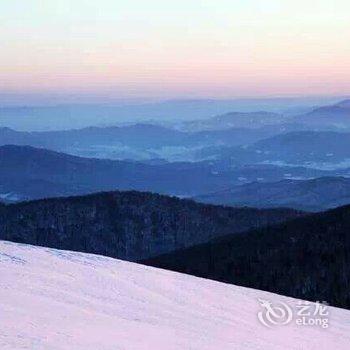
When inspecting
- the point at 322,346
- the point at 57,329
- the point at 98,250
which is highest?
the point at 57,329

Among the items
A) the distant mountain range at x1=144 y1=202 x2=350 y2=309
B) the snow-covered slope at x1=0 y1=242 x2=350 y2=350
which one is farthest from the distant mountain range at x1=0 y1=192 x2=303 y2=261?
the snow-covered slope at x1=0 y1=242 x2=350 y2=350

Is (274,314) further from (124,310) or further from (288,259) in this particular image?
(288,259)

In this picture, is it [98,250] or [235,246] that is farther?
[98,250]

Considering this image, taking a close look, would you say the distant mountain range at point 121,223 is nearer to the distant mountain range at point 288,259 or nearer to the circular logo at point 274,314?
the distant mountain range at point 288,259

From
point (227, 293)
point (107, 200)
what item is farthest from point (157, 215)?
point (227, 293)

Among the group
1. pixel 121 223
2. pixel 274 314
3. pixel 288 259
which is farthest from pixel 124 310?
pixel 121 223

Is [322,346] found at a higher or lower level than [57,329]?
lower

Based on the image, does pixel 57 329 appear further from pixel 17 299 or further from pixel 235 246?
pixel 235 246

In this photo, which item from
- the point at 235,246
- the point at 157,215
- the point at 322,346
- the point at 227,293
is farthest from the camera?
the point at 157,215
